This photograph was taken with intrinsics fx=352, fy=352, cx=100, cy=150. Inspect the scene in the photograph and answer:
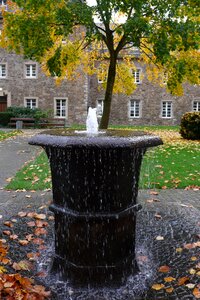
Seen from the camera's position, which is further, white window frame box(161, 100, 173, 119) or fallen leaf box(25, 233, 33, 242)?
white window frame box(161, 100, 173, 119)

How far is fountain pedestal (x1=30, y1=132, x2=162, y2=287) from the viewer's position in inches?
132

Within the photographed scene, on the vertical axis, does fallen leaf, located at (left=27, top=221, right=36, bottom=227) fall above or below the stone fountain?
below

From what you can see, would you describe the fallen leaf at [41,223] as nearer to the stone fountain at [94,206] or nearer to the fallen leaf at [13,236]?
the fallen leaf at [13,236]

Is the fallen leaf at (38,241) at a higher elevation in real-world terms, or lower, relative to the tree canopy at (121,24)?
lower

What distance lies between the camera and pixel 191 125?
1755 centimetres

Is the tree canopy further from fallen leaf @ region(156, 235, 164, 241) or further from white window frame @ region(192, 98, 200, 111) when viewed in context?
white window frame @ region(192, 98, 200, 111)

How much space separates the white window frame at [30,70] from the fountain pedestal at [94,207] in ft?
95.9

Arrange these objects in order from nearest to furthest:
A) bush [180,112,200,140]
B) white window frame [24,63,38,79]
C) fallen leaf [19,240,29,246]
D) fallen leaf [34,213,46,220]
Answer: fallen leaf [19,240,29,246]
fallen leaf [34,213,46,220]
bush [180,112,200,140]
white window frame [24,63,38,79]

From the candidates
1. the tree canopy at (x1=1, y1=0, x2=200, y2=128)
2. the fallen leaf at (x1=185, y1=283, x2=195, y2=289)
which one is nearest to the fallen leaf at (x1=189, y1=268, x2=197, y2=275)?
the fallen leaf at (x1=185, y1=283, x2=195, y2=289)

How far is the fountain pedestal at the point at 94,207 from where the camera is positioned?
3.34m

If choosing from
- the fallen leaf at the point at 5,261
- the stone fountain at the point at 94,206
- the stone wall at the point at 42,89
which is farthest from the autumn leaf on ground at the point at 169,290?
the stone wall at the point at 42,89

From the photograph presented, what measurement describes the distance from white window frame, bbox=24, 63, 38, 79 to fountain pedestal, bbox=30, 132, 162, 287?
2922 centimetres

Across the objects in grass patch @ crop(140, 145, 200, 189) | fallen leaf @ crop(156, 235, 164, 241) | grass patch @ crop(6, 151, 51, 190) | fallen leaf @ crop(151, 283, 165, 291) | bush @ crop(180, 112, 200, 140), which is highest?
bush @ crop(180, 112, 200, 140)

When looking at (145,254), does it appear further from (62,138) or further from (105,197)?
(62,138)
